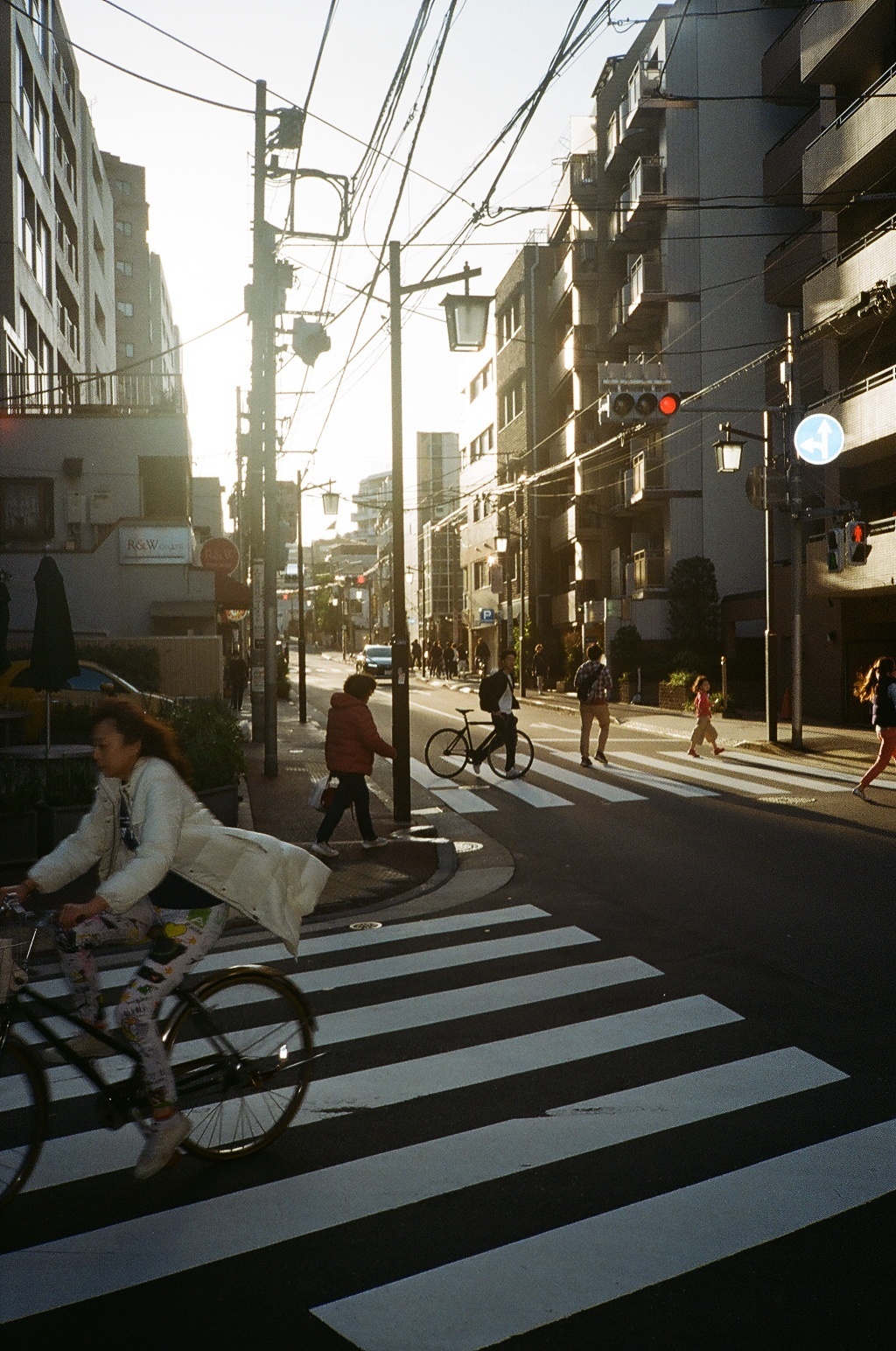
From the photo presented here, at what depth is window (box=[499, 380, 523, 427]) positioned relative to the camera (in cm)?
5959

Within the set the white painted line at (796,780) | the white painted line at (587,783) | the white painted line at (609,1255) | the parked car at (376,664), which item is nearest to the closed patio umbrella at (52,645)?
the white painted line at (587,783)

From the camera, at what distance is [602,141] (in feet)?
144

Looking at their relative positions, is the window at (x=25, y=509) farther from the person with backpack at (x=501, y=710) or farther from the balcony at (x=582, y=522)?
the balcony at (x=582, y=522)

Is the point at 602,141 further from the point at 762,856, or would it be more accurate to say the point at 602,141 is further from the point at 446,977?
the point at 446,977

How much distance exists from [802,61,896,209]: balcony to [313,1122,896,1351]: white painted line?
21481 mm

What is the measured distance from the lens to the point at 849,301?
24828 millimetres

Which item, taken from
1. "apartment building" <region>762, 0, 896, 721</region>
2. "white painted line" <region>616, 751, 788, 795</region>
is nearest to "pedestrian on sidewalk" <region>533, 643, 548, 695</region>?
"apartment building" <region>762, 0, 896, 721</region>

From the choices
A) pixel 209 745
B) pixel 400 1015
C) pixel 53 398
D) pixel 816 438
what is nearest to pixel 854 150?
pixel 816 438

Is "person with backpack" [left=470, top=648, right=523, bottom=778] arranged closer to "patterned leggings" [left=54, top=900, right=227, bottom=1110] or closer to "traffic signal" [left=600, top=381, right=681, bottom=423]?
"traffic signal" [left=600, top=381, right=681, bottom=423]

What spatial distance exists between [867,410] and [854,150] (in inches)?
209

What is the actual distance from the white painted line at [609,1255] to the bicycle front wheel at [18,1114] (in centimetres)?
129

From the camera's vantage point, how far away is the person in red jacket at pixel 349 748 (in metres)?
11.7

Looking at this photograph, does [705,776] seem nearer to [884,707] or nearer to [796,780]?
[796,780]

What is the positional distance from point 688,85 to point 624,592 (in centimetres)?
1668
